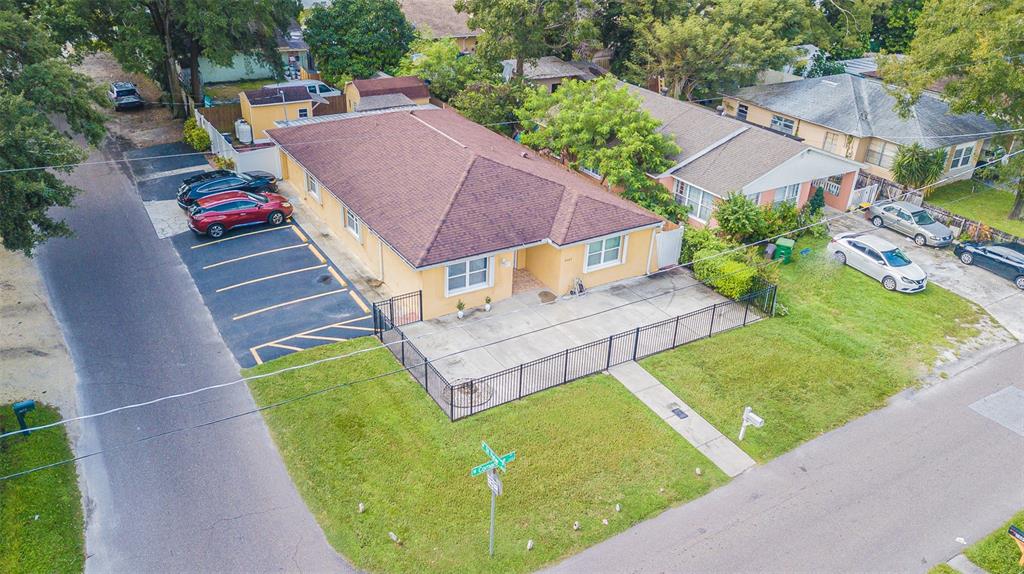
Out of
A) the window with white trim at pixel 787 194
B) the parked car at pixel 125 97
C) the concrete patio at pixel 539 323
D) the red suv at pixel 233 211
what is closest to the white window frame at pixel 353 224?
the red suv at pixel 233 211

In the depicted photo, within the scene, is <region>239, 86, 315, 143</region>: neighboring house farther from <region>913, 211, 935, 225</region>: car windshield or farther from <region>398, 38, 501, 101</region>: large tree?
<region>913, 211, 935, 225</region>: car windshield

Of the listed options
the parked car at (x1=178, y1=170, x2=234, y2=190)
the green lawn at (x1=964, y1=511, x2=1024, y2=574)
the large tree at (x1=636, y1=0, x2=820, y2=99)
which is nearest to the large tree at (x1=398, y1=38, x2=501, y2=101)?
the large tree at (x1=636, y1=0, x2=820, y2=99)

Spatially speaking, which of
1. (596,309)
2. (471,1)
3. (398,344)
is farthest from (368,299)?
(471,1)

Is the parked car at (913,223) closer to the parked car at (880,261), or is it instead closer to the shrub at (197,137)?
the parked car at (880,261)

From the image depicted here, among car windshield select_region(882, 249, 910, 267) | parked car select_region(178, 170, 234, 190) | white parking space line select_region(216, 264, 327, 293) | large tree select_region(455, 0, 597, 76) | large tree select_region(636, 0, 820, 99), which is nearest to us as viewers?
white parking space line select_region(216, 264, 327, 293)

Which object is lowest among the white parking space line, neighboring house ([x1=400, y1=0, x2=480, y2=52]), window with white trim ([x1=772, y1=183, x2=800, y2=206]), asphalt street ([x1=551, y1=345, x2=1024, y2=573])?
asphalt street ([x1=551, y1=345, x2=1024, y2=573])
